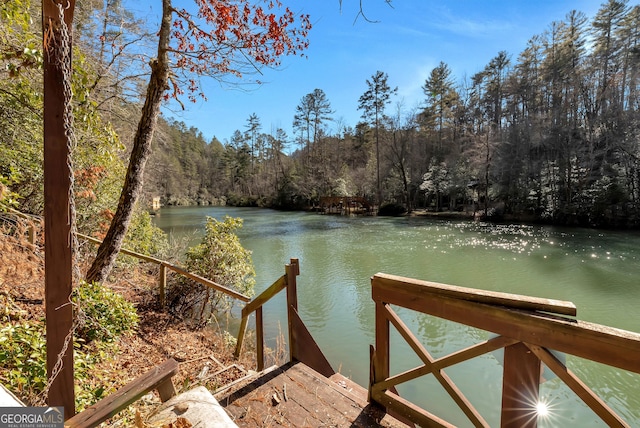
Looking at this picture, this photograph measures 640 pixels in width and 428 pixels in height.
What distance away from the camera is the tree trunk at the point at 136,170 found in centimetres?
409

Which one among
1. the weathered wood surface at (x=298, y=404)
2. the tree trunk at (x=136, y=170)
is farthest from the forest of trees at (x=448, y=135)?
the weathered wood surface at (x=298, y=404)

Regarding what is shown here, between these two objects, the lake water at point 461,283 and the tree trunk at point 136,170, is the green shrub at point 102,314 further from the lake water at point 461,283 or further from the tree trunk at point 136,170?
the lake water at point 461,283

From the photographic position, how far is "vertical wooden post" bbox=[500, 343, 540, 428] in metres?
1.25

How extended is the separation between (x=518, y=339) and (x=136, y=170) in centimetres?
463

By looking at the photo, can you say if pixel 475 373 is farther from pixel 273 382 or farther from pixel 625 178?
pixel 625 178

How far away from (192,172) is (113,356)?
5028 cm

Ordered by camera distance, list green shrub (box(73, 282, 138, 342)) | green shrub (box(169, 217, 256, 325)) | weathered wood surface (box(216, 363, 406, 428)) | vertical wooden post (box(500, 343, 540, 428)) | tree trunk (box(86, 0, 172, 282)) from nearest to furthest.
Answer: vertical wooden post (box(500, 343, 540, 428))
weathered wood surface (box(216, 363, 406, 428))
green shrub (box(73, 282, 138, 342))
tree trunk (box(86, 0, 172, 282))
green shrub (box(169, 217, 256, 325))

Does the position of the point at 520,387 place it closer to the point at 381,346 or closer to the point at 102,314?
the point at 381,346

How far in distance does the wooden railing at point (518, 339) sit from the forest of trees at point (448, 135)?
9.73ft

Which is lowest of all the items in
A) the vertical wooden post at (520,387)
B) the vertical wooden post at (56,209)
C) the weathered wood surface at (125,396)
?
the weathered wood surface at (125,396)

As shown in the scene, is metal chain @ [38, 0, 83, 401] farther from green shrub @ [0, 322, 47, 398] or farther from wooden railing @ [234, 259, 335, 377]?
wooden railing @ [234, 259, 335, 377]

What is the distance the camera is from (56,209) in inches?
57.4

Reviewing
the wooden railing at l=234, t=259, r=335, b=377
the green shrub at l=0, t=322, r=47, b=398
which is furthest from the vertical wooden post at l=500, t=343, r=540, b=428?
the green shrub at l=0, t=322, r=47, b=398

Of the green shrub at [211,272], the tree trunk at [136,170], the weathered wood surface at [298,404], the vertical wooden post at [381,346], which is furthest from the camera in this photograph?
the green shrub at [211,272]
